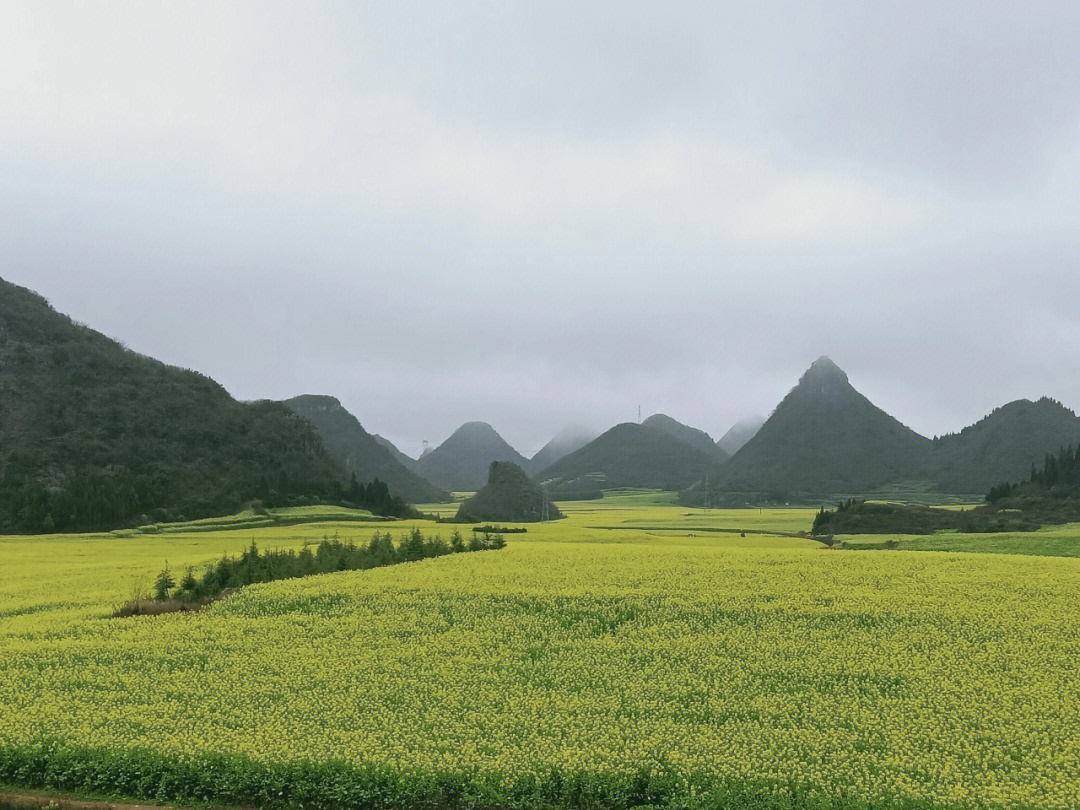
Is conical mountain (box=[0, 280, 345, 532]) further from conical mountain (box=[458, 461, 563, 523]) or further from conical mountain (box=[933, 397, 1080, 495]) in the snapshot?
conical mountain (box=[933, 397, 1080, 495])

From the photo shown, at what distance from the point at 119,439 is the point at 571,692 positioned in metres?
123

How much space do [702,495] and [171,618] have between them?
157m

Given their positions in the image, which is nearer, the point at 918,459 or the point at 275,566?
the point at 275,566

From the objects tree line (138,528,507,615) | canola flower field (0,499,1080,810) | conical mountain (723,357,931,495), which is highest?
conical mountain (723,357,931,495)

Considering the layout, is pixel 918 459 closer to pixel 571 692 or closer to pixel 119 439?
pixel 119 439

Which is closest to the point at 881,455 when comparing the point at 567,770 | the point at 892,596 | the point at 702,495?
the point at 702,495

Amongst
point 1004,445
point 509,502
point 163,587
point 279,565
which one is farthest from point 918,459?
point 163,587

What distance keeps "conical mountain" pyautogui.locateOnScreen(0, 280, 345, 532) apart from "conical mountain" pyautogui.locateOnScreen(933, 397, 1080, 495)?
13141 centimetres

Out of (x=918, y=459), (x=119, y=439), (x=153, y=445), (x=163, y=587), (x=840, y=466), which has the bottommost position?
(x=163, y=587)

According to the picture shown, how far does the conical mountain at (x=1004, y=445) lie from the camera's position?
15475 cm

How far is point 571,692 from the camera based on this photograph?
1547 cm

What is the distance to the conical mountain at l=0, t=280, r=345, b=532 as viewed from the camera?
9494 cm

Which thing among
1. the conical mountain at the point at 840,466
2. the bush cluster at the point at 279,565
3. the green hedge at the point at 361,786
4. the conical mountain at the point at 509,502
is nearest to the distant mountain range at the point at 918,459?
the conical mountain at the point at 840,466

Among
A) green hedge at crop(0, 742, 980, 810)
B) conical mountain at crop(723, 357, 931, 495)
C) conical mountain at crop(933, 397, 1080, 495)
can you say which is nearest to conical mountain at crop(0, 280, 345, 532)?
green hedge at crop(0, 742, 980, 810)
